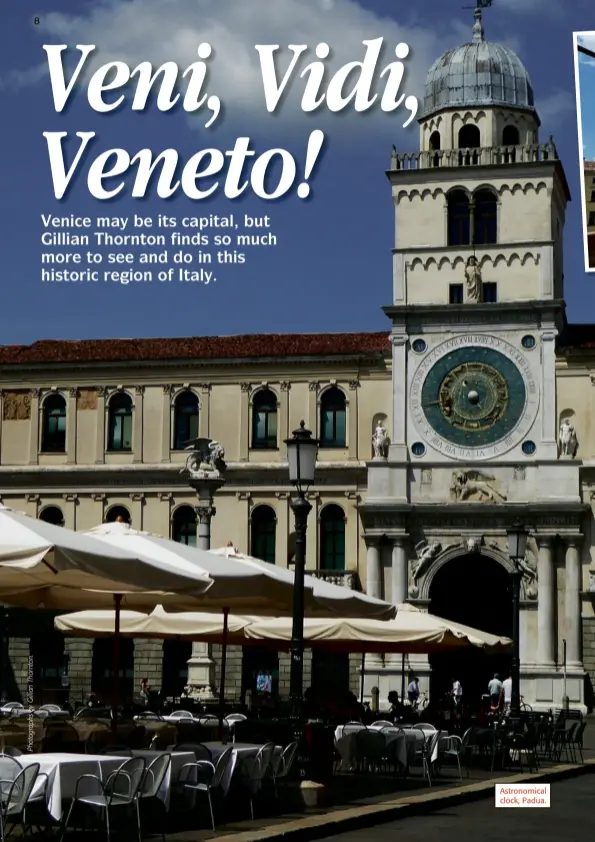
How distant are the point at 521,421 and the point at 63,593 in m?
33.7

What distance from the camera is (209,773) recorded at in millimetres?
17938

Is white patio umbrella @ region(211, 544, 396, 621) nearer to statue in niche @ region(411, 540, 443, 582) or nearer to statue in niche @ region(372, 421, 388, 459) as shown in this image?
statue in niche @ region(411, 540, 443, 582)

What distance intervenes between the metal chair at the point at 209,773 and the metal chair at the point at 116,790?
1593 millimetres

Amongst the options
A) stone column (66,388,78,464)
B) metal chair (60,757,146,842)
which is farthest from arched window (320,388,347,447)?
metal chair (60,757,146,842)

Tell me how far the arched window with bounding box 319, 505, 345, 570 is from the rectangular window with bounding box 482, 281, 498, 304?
28.2ft

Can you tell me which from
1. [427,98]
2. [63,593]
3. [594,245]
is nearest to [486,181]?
[427,98]

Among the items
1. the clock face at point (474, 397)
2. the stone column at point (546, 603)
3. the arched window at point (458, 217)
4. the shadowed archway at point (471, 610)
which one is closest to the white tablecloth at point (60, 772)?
the stone column at point (546, 603)

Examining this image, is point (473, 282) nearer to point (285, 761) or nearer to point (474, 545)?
point (474, 545)

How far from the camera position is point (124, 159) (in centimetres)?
2486

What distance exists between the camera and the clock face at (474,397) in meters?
54.2

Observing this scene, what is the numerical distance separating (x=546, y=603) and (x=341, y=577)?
6.88 metres

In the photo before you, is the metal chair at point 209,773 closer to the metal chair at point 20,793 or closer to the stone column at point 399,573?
the metal chair at point 20,793

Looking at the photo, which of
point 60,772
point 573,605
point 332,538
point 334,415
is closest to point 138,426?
point 334,415

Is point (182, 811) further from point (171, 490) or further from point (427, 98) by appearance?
point (427, 98)
